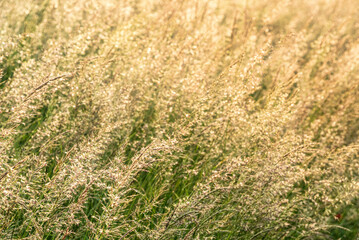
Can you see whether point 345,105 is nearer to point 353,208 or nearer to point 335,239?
point 353,208

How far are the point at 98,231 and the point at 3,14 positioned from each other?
123 inches

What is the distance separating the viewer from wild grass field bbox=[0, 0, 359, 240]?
2123 mm

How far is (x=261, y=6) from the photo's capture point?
860 cm

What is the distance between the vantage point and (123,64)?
3816 millimetres

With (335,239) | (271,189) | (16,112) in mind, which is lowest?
(335,239)

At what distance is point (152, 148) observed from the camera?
2.02 metres

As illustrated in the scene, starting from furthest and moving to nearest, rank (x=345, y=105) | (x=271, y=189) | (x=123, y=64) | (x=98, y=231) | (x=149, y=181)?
1. (x=345, y=105)
2. (x=123, y=64)
3. (x=149, y=181)
4. (x=271, y=189)
5. (x=98, y=231)

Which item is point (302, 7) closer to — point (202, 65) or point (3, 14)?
point (202, 65)

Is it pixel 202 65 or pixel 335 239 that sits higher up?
pixel 202 65

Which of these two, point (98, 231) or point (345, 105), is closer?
point (98, 231)

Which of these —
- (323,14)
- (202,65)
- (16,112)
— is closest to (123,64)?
(202,65)

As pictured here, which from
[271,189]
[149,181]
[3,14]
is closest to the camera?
[271,189]

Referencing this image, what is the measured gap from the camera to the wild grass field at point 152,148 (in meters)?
2.12

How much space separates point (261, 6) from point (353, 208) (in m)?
5.70
